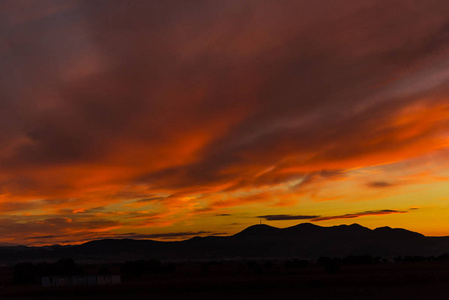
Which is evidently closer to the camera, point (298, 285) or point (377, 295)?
point (377, 295)

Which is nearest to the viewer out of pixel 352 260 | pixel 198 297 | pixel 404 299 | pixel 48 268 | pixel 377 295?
pixel 404 299

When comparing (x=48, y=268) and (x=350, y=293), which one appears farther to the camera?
(x=48, y=268)

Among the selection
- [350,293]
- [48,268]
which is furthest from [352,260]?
[350,293]

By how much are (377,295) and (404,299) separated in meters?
4.99

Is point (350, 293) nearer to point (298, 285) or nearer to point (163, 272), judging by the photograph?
point (298, 285)

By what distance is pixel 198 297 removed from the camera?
201 feet

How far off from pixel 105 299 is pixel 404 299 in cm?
3691

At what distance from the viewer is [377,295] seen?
185ft

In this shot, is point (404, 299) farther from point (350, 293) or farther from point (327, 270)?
point (327, 270)

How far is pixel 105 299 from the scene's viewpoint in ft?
210

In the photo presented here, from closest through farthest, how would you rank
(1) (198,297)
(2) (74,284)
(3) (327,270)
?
(1) (198,297) → (2) (74,284) → (3) (327,270)

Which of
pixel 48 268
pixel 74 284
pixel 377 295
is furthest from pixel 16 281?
pixel 377 295

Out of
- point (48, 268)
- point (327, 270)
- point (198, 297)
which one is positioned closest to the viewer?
point (198, 297)

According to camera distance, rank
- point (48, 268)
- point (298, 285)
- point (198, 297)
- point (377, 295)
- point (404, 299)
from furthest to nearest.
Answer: point (48, 268) → point (298, 285) → point (198, 297) → point (377, 295) → point (404, 299)
